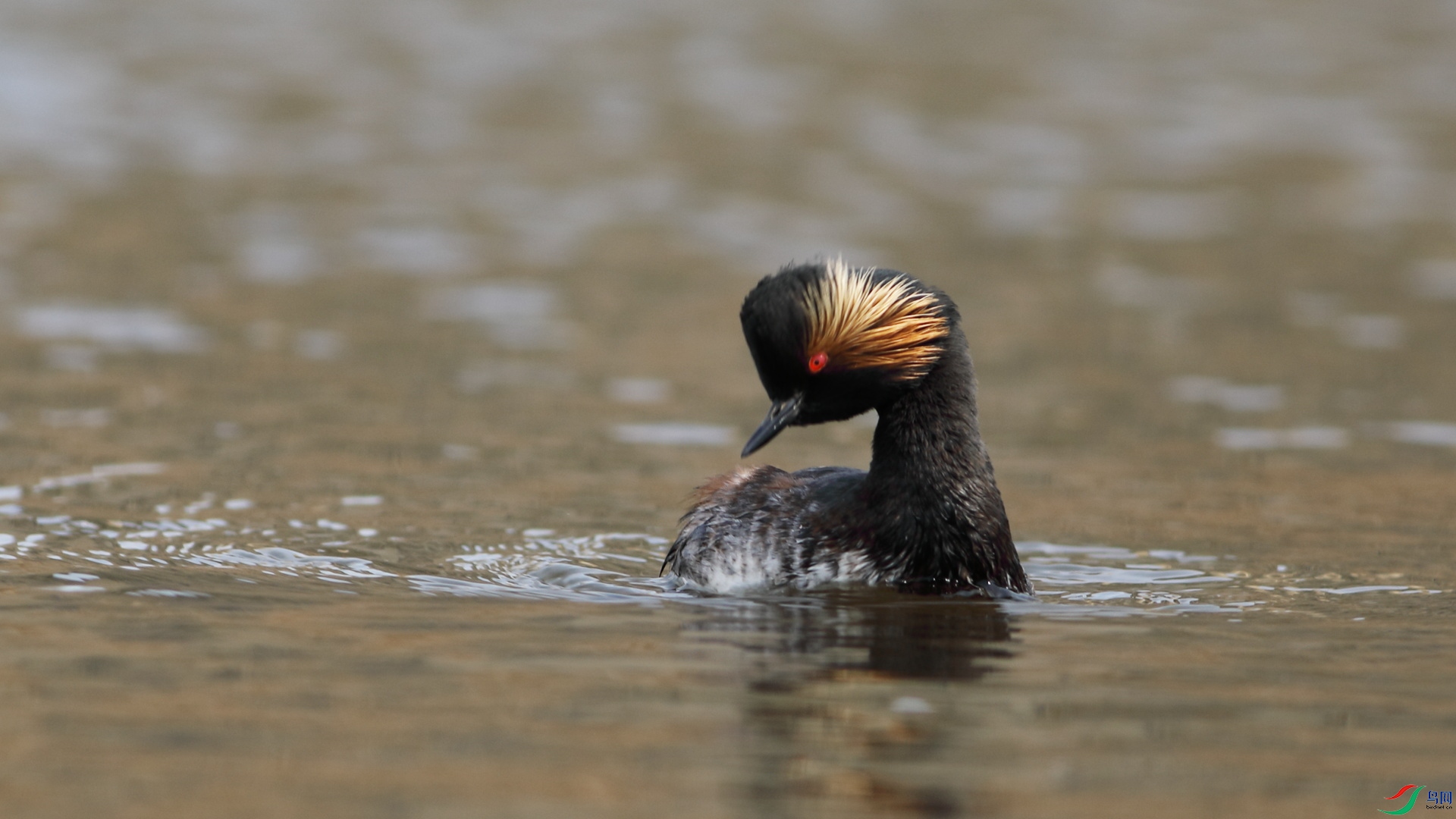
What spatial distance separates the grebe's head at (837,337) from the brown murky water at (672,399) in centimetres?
93

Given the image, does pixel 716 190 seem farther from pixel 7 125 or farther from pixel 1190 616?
pixel 1190 616

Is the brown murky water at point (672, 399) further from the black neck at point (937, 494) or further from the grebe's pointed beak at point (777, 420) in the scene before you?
the grebe's pointed beak at point (777, 420)

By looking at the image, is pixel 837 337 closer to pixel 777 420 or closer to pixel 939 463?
pixel 777 420

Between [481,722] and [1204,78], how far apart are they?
85.5ft

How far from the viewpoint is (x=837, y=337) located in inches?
372

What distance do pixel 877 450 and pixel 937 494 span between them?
14.6 inches

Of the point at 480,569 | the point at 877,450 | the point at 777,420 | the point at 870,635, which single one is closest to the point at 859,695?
the point at 870,635

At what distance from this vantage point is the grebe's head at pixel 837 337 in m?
9.37

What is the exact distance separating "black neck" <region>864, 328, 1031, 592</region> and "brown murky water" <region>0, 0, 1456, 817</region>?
22cm

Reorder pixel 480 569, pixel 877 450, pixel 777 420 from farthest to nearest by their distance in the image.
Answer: pixel 480 569
pixel 877 450
pixel 777 420

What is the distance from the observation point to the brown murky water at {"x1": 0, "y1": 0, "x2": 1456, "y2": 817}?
7.21m

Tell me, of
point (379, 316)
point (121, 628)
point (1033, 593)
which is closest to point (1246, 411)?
point (1033, 593)

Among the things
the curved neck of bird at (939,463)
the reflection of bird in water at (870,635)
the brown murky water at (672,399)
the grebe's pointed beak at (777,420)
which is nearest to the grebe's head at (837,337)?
the grebe's pointed beak at (777,420)

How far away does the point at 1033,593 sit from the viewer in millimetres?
10109
